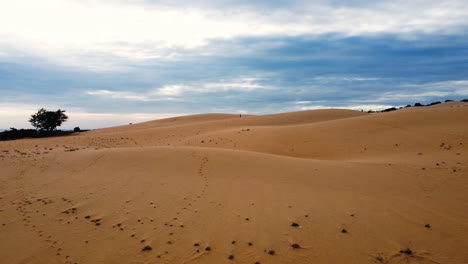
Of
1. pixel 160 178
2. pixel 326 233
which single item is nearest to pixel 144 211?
pixel 160 178

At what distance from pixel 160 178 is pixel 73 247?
403cm

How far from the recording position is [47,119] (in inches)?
1673

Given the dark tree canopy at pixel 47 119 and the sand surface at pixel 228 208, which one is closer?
the sand surface at pixel 228 208

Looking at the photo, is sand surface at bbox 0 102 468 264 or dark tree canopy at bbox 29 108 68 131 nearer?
sand surface at bbox 0 102 468 264

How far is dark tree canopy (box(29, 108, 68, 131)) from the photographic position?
42031mm

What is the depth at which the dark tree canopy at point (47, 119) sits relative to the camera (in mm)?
42031

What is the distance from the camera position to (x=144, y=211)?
6.84 m

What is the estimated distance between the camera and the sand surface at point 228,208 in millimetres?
5156

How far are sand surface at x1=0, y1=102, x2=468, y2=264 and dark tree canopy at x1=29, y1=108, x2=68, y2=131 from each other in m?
35.3

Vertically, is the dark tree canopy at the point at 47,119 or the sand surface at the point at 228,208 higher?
the dark tree canopy at the point at 47,119

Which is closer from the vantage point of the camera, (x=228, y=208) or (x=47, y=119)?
(x=228, y=208)

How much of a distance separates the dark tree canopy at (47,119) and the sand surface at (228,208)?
3531 cm

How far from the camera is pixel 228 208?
6914mm

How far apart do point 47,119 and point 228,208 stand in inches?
1812
